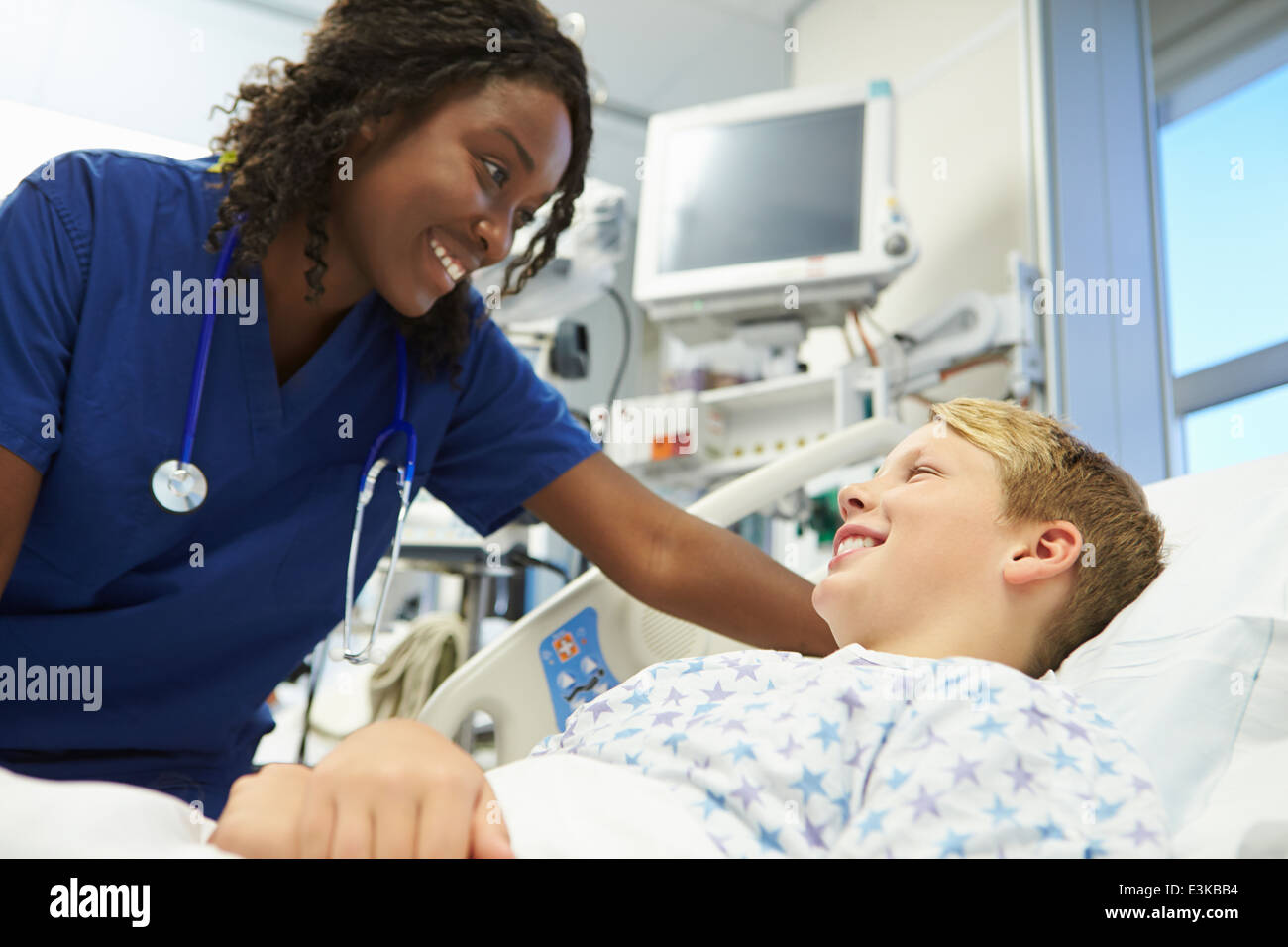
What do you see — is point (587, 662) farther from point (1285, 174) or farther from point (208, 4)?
point (208, 4)

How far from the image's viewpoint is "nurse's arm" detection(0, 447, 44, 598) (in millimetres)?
881

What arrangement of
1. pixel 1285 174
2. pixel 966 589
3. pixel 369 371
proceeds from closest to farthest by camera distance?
pixel 966 589, pixel 369 371, pixel 1285 174

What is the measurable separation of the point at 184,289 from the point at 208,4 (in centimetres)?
245

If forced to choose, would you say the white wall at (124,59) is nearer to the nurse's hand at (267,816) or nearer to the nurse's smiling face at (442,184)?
the nurse's smiling face at (442,184)

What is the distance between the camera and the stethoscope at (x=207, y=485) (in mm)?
1012

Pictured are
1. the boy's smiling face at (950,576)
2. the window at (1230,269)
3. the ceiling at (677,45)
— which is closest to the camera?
the boy's smiling face at (950,576)

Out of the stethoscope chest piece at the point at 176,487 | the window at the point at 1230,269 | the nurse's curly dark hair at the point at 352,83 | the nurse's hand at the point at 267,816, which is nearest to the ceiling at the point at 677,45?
the window at the point at 1230,269

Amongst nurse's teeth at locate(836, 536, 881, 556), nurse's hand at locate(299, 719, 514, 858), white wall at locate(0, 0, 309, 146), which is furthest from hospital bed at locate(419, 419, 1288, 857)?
white wall at locate(0, 0, 309, 146)

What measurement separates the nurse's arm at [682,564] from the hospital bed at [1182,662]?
0.11 m

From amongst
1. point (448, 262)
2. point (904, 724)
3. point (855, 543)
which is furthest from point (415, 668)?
point (904, 724)

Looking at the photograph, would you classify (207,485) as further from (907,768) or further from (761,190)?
(761,190)

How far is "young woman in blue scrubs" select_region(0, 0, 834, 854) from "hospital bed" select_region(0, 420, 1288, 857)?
0.51 feet
